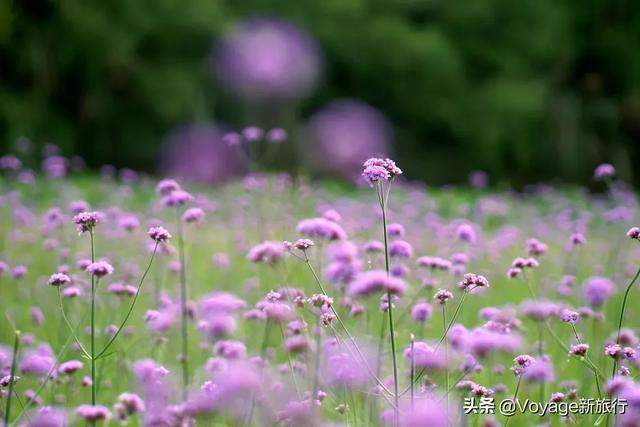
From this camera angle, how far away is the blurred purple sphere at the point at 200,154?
18.8 m

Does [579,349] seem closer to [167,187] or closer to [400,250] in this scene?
[400,250]

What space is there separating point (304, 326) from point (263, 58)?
18.1 metres

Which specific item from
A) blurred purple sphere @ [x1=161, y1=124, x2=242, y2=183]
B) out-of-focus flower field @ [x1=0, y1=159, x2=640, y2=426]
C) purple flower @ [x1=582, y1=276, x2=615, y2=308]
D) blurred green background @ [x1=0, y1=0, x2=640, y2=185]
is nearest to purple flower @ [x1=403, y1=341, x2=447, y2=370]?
out-of-focus flower field @ [x1=0, y1=159, x2=640, y2=426]

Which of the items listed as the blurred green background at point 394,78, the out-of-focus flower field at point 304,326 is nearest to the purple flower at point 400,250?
the out-of-focus flower field at point 304,326

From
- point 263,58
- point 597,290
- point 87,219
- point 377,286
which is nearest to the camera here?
point 377,286

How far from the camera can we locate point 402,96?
70.2ft

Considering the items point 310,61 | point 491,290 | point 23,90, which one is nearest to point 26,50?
point 23,90

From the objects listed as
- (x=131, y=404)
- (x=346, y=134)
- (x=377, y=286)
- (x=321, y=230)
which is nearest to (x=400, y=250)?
(x=321, y=230)

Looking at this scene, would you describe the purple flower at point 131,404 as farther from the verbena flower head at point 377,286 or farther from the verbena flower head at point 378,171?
the verbena flower head at point 378,171

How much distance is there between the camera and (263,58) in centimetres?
1933

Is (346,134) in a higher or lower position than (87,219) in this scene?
higher

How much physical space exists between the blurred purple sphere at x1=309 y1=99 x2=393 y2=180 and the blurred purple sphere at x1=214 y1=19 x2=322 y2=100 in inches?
47.0

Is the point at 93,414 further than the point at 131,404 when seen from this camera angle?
No

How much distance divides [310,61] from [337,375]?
64.0 ft
